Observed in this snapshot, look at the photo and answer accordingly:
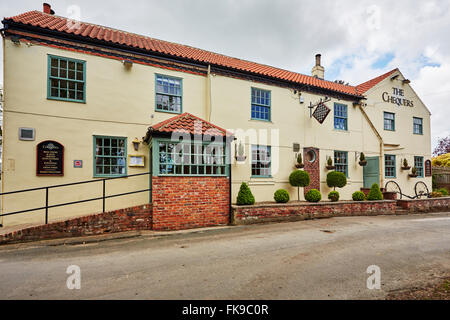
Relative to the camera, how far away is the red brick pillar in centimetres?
1267

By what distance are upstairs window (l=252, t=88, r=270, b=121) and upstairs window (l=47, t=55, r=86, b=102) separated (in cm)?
756

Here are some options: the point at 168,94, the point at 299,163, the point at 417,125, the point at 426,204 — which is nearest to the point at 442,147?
the point at 417,125

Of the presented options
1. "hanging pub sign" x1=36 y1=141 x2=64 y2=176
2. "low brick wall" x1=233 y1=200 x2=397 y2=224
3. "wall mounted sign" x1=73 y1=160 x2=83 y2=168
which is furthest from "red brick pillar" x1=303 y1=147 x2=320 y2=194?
"hanging pub sign" x1=36 y1=141 x2=64 y2=176

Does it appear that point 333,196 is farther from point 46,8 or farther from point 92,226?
point 46,8

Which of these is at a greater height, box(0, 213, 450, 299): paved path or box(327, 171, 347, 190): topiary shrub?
box(327, 171, 347, 190): topiary shrub

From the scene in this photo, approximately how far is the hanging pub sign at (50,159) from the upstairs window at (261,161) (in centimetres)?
800

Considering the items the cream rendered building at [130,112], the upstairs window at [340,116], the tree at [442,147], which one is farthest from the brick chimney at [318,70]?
the tree at [442,147]

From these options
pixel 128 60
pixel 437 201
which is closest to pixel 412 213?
pixel 437 201

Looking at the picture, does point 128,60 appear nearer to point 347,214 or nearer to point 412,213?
point 347,214

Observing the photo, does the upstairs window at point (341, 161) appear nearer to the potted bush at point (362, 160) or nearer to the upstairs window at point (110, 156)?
the potted bush at point (362, 160)

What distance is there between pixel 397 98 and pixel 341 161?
7401 mm

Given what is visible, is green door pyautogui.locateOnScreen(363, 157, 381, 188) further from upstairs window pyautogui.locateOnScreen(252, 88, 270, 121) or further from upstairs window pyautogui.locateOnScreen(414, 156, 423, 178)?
upstairs window pyautogui.locateOnScreen(252, 88, 270, 121)

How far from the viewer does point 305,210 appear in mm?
10086
